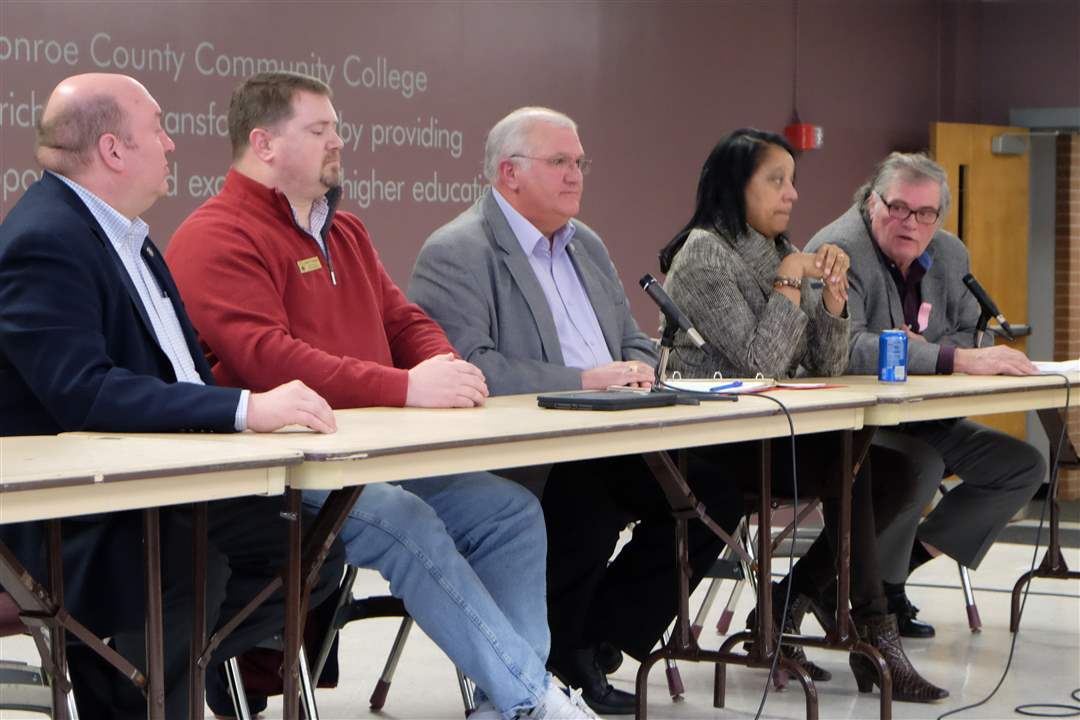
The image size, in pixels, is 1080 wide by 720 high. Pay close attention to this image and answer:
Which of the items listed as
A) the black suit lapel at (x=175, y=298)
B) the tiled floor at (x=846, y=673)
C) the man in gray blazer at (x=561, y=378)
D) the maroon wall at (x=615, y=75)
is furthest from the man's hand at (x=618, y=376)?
the maroon wall at (x=615, y=75)

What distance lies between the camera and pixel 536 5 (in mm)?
5645

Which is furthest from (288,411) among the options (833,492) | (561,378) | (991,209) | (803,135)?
(991,209)

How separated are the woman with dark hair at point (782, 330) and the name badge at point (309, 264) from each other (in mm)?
988

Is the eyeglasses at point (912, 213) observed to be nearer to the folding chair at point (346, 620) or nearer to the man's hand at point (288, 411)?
the folding chair at point (346, 620)

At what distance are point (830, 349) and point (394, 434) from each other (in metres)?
1.76

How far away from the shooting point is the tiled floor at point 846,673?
137 inches

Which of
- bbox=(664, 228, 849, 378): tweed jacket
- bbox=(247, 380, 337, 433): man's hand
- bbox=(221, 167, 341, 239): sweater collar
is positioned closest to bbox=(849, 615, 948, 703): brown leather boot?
bbox=(664, 228, 849, 378): tweed jacket

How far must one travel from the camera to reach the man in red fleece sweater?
8.26ft

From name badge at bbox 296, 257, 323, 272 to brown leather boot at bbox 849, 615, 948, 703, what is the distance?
153cm

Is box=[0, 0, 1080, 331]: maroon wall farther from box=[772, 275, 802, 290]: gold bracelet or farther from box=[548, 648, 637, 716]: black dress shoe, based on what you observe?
box=[548, 648, 637, 716]: black dress shoe

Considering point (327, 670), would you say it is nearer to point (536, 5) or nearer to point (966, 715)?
point (966, 715)

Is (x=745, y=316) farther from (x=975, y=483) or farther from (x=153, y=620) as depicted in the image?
(x=153, y=620)

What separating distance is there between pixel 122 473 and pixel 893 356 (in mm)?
2165

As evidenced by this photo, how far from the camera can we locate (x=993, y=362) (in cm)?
376
